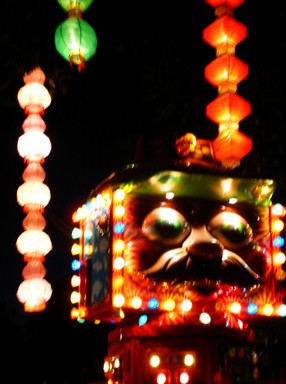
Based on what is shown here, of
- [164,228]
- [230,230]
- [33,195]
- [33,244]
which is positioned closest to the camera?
[164,228]

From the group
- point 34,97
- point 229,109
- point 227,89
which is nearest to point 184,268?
point 229,109

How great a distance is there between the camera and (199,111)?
1439 centimetres

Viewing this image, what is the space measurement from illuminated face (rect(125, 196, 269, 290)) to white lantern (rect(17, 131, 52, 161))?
4.11m

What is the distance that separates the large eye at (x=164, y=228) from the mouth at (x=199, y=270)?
0.20m

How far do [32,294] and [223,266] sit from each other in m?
4.76

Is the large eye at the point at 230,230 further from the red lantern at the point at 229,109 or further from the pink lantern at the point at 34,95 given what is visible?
the pink lantern at the point at 34,95

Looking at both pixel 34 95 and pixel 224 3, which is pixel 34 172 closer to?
pixel 34 95

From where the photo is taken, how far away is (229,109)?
38.8 ft

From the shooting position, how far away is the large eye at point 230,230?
1049 cm

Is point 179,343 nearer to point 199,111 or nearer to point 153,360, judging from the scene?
point 153,360

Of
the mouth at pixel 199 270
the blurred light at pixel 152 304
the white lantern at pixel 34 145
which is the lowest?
the blurred light at pixel 152 304

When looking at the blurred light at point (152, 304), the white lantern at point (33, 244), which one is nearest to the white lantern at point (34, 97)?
the white lantern at point (33, 244)

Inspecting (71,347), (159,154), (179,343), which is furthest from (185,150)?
(71,347)

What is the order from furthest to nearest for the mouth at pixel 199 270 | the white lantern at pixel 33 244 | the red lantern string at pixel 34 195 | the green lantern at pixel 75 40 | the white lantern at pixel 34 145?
the white lantern at pixel 34 145 < the white lantern at pixel 33 244 < the red lantern string at pixel 34 195 < the green lantern at pixel 75 40 < the mouth at pixel 199 270
